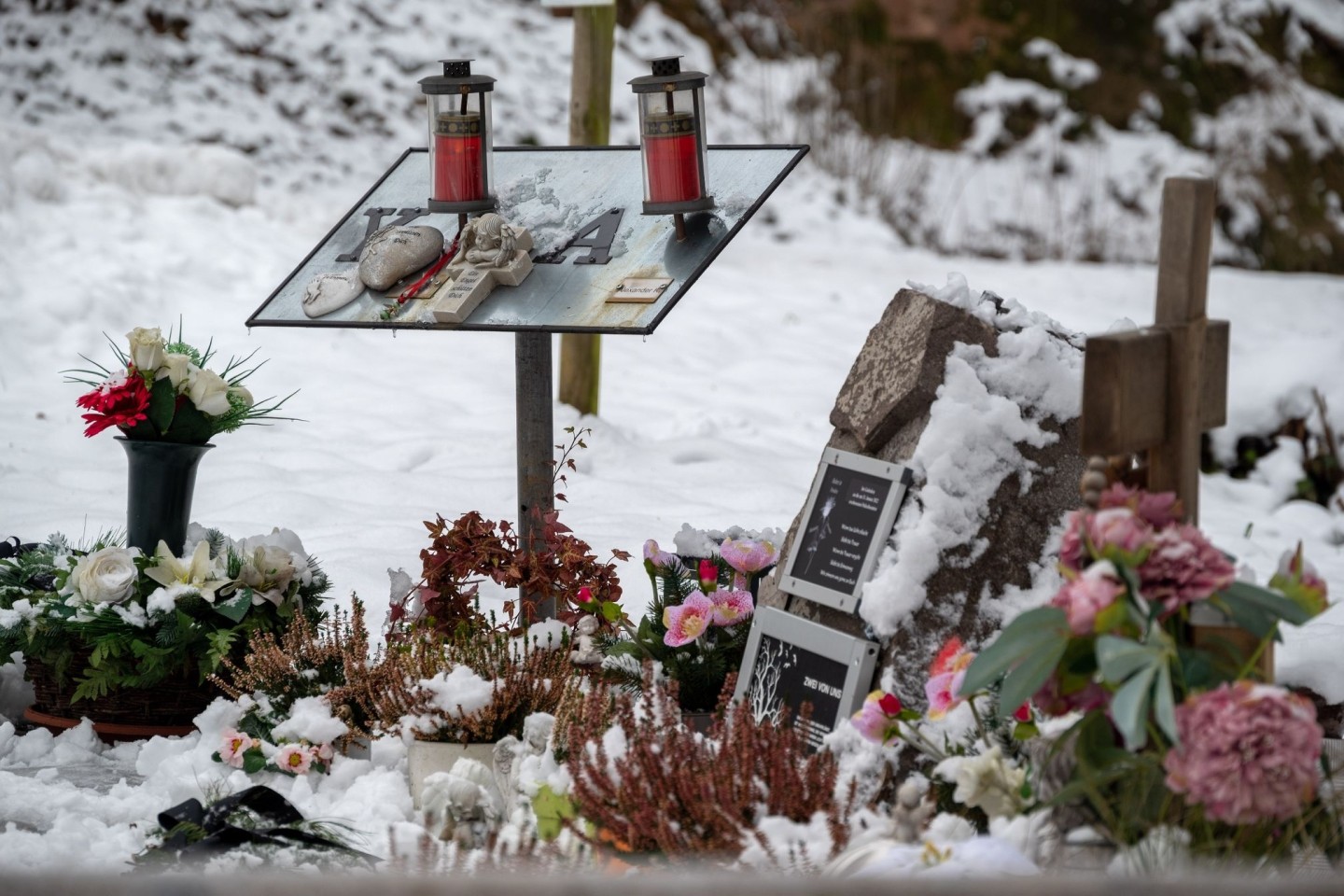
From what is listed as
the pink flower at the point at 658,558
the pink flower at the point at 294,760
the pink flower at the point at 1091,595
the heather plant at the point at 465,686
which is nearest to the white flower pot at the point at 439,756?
the heather plant at the point at 465,686

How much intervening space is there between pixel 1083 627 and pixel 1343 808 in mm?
646

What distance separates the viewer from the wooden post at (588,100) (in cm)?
644

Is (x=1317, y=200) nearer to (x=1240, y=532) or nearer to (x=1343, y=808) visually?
(x=1240, y=532)

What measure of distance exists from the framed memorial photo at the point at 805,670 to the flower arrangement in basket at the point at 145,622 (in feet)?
4.31

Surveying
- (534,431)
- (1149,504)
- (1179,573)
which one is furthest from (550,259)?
(1179,573)

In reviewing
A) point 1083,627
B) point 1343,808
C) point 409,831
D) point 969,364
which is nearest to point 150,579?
point 409,831

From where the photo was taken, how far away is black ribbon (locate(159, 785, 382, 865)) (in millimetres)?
2773

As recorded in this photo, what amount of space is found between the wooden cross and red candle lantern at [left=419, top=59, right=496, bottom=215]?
76.3 inches

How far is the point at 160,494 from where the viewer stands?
4.03 meters

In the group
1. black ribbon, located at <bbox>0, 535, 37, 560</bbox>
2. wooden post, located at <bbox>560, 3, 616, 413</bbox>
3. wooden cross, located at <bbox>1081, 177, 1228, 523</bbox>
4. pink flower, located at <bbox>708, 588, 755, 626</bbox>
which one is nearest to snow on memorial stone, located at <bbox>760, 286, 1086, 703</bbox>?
pink flower, located at <bbox>708, 588, 755, 626</bbox>

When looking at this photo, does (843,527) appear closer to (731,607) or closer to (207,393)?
(731,607)

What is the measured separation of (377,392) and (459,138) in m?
3.46

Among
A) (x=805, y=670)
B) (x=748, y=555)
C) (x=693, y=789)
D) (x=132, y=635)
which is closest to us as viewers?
(x=693, y=789)

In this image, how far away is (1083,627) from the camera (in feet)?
7.16
